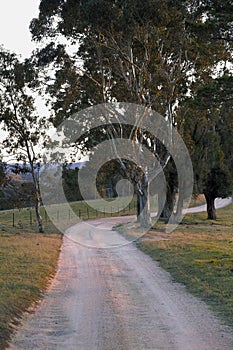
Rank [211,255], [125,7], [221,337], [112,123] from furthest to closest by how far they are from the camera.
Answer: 1. [112,123]
2. [125,7]
3. [211,255]
4. [221,337]

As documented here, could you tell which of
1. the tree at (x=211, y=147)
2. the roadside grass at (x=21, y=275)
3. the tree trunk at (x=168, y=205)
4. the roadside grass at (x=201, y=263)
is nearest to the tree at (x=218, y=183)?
the tree at (x=211, y=147)

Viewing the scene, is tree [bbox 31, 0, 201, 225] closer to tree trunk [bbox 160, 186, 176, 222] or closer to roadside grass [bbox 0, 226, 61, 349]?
tree trunk [bbox 160, 186, 176, 222]

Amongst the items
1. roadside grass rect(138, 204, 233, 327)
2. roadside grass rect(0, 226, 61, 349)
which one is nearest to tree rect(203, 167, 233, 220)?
roadside grass rect(138, 204, 233, 327)

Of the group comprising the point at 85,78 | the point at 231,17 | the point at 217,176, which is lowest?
the point at 217,176

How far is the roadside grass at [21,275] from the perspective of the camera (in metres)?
10.9

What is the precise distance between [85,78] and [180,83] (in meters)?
7.55

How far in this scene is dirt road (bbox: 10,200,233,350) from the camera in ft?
29.8

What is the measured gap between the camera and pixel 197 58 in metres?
33.9

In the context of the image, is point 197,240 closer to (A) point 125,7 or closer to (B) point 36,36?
(A) point 125,7

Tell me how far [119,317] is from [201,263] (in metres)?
8.28

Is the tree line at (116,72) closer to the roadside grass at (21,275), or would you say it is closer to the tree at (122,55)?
the tree at (122,55)

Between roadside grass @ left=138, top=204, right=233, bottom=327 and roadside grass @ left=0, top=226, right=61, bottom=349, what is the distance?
422cm

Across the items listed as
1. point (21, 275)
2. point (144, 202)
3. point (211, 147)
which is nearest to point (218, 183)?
point (211, 147)

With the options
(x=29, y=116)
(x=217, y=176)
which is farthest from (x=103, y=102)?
(x=217, y=176)
